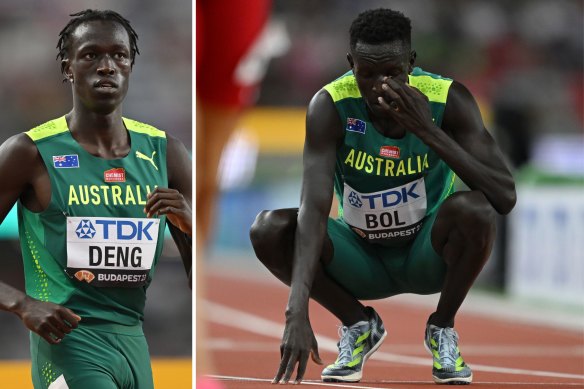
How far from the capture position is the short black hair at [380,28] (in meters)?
3.70

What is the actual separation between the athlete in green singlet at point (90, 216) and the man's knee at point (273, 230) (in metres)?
0.95

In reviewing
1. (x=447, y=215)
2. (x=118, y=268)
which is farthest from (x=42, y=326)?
(x=447, y=215)

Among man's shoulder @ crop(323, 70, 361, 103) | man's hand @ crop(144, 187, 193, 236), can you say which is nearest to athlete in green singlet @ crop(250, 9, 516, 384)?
man's shoulder @ crop(323, 70, 361, 103)

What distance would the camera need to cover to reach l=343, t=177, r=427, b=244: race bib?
4.14 m

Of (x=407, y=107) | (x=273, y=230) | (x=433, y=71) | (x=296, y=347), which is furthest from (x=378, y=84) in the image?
(x=433, y=71)

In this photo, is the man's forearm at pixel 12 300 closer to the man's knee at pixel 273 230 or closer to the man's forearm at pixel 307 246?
the man's forearm at pixel 307 246

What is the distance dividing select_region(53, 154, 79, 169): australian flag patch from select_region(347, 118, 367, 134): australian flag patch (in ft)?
4.09

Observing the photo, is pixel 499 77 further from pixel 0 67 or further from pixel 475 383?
pixel 475 383

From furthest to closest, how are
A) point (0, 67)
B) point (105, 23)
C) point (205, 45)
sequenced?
point (0, 67) < point (205, 45) < point (105, 23)

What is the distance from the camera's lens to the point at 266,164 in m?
15.4

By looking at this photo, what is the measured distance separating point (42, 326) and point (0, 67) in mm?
9328

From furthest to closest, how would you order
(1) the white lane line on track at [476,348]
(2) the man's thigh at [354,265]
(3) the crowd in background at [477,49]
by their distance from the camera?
(3) the crowd in background at [477,49]
(1) the white lane line on track at [476,348]
(2) the man's thigh at [354,265]

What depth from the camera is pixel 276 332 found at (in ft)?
25.6

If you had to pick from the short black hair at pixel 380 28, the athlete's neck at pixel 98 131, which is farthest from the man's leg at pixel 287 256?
the athlete's neck at pixel 98 131
